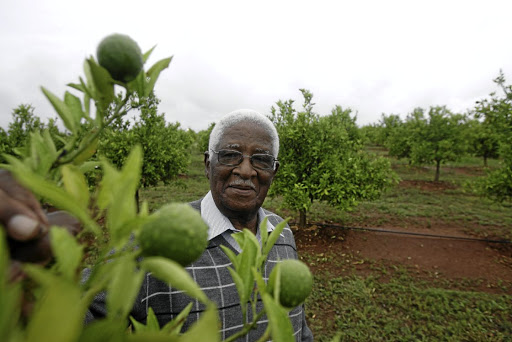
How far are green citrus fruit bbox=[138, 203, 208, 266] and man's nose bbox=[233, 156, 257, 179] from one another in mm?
1372

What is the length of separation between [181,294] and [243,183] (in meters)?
0.69

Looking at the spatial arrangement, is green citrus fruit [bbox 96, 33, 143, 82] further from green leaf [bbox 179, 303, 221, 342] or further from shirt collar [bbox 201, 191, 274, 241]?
shirt collar [bbox 201, 191, 274, 241]

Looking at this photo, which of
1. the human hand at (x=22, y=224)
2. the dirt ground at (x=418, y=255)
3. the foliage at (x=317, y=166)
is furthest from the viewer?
the foliage at (x=317, y=166)

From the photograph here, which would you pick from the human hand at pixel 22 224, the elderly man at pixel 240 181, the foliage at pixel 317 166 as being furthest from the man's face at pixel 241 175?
the foliage at pixel 317 166

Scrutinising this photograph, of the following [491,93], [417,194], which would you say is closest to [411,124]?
[417,194]

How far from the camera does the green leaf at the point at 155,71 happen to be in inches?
18.4

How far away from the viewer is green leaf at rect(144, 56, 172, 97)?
18.4 inches

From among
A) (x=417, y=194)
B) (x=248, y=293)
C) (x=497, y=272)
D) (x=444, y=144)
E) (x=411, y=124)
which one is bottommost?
(x=497, y=272)

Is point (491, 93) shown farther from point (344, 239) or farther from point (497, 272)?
point (344, 239)

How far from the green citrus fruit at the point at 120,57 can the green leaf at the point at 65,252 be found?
22 cm

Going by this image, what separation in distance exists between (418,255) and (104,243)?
6327 mm

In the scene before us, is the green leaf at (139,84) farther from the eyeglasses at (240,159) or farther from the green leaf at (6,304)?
the eyeglasses at (240,159)

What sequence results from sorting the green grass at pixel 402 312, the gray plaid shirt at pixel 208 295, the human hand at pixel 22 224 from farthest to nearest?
the green grass at pixel 402 312
the gray plaid shirt at pixel 208 295
the human hand at pixel 22 224

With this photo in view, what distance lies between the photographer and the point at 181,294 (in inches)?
52.4
